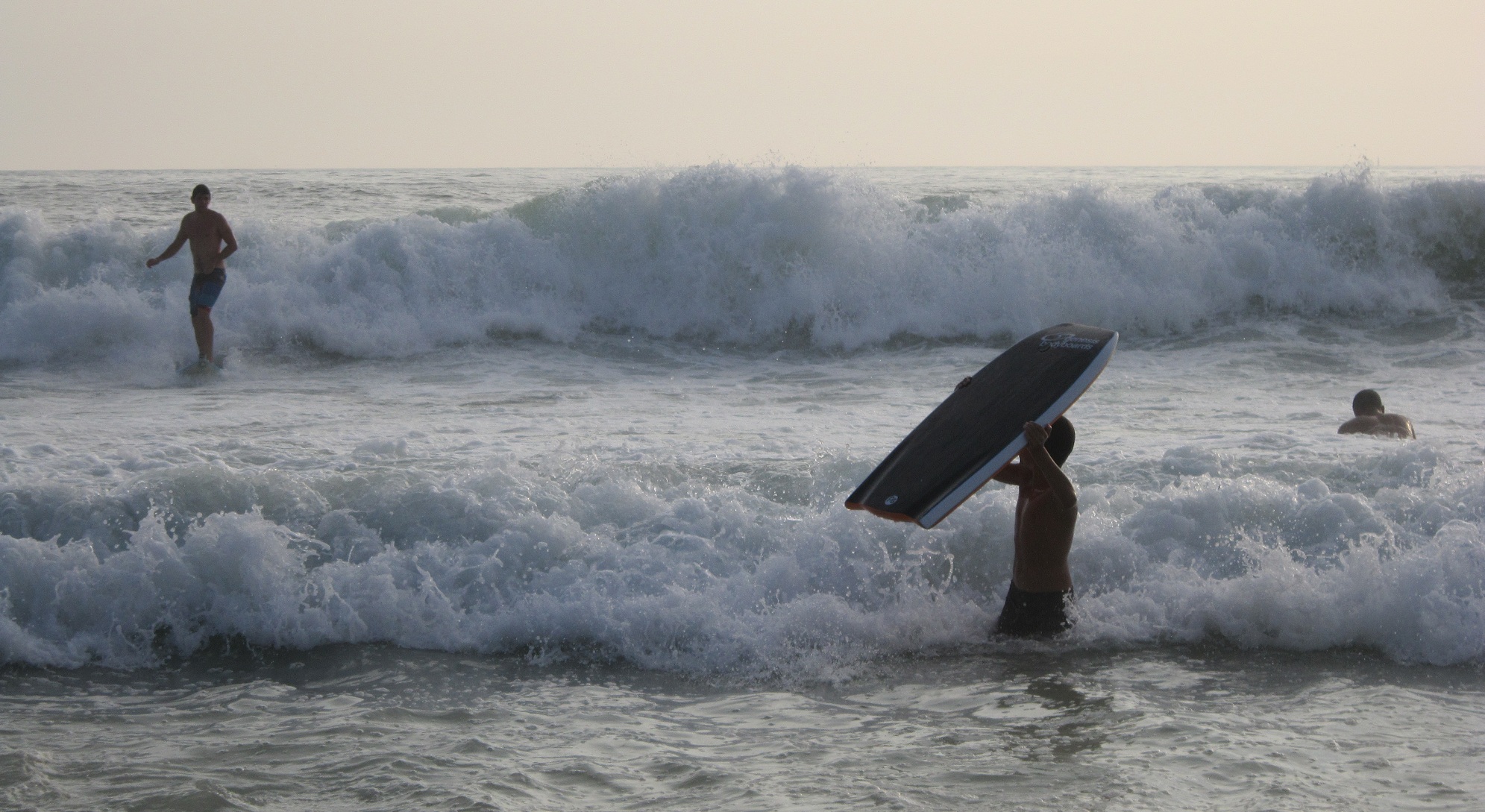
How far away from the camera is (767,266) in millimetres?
13094

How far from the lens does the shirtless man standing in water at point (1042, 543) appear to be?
4742mm

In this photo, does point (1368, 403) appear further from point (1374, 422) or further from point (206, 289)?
point (206, 289)

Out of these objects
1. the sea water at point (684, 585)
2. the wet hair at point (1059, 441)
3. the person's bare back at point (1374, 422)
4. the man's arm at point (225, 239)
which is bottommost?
the sea water at point (684, 585)

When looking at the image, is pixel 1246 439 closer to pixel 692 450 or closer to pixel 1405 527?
pixel 1405 527

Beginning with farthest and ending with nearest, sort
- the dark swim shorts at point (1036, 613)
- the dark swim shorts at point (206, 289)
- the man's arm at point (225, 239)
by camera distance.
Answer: the dark swim shorts at point (206, 289)
the man's arm at point (225, 239)
the dark swim shorts at point (1036, 613)

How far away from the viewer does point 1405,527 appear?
5.66 meters

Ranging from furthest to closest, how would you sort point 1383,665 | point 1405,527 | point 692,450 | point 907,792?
point 692,450
point 1405,527
point 1383,665
point 907,792

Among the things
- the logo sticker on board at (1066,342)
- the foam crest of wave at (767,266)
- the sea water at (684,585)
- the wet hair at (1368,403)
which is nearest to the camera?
the sea water at (684,585)

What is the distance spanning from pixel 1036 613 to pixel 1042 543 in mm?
306

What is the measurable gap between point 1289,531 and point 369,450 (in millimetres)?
4803

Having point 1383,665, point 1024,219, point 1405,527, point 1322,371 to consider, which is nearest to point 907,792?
point 1383,665

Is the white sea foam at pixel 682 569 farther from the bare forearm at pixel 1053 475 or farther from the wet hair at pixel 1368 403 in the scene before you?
the wet hair at pixel 1368 403

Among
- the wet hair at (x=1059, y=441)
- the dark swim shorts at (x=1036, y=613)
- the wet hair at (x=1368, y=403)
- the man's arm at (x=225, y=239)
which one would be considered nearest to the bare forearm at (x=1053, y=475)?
the wet hair at (x=1059, y=441)

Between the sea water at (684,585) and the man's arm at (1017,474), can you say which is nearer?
the sea water at (684,585)
